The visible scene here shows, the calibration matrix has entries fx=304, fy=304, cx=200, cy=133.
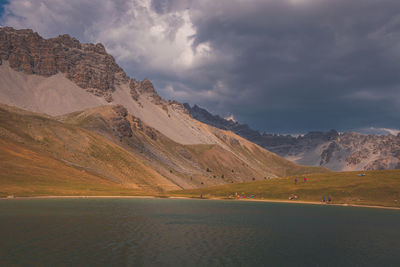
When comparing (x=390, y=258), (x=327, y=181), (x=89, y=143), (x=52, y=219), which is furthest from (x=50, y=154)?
(x=390, y=258)

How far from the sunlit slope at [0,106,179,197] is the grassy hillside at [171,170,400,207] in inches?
2008

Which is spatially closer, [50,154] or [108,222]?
[108,222]

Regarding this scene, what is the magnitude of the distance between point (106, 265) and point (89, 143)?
18240 cm

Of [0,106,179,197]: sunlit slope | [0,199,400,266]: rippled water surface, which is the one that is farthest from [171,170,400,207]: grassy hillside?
[0,199,400,266]: rippled water surface

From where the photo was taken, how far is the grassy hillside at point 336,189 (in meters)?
110

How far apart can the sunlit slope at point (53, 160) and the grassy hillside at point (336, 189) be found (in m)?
51.0

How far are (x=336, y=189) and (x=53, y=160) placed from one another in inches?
5236

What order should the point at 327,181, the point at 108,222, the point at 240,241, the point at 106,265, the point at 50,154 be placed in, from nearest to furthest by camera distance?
the point at 106,265
the point at 240,241
the point at 108,222
the point at 327,181
the point at 50,154

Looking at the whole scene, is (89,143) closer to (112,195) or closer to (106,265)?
(112,195)

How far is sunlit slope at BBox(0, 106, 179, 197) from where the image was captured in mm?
122750

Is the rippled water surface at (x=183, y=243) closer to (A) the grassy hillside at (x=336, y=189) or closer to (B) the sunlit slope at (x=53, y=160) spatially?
(A) the grassy hillside at (x=336, y=189)

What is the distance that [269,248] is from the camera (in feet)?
120

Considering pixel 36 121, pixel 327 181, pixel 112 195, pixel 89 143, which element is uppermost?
pixel 36 121

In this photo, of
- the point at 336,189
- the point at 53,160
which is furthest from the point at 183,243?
the point at 53,160
